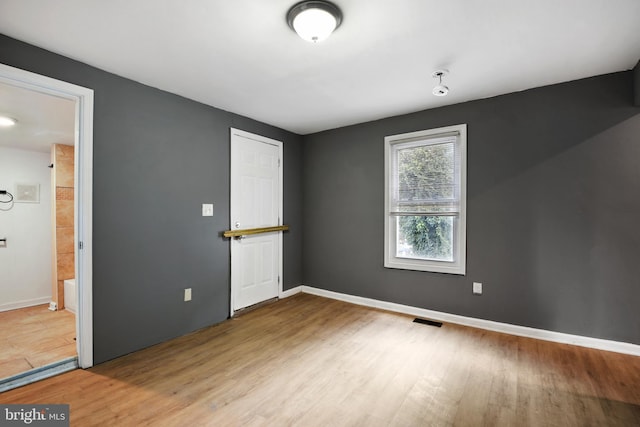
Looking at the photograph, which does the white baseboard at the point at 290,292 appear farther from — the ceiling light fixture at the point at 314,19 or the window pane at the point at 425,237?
the ceiling light fixture at the point at 314,19

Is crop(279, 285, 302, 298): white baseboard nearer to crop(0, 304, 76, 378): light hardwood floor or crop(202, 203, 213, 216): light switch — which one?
crop(202, 203, 213, 216): light switch

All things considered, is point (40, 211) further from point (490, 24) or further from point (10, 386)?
point (490, 24)

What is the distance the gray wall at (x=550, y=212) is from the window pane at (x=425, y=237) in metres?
0.22

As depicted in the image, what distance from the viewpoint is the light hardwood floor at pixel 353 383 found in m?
1.79

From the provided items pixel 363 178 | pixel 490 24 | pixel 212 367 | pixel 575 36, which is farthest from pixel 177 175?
pixel 575 36

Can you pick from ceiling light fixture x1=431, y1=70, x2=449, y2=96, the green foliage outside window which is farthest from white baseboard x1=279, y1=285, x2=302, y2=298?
ceiling light fixture x1=431, y1=70, x2=449, y2=96

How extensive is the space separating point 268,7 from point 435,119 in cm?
239

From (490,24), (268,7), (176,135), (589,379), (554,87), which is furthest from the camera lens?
(176,135)

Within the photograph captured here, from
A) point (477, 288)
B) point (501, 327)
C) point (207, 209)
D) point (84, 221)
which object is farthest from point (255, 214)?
point (501, 327)

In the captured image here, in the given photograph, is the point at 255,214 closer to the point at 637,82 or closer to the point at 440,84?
the point at 440,84

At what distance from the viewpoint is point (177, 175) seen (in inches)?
117

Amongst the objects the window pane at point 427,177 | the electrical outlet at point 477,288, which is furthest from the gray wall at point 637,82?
the electrical outlet at point 477,288
